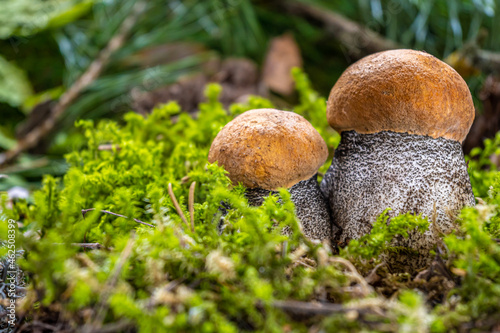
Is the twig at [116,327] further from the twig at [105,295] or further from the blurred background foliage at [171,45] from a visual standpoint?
the blurred background foliage at [171,45]

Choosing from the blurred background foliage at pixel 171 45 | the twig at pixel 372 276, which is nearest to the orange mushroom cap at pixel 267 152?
the twig at pixel 372 276

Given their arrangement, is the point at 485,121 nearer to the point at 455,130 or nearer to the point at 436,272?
the point at 455,130

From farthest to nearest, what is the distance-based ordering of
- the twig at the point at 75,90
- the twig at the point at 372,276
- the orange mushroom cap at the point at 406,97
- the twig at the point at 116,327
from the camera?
the twig at the point at 75,90 < the orange mushroom cap at the point at 406,97 < the twig at the point at 372,276 < the twig at the point at 116,327

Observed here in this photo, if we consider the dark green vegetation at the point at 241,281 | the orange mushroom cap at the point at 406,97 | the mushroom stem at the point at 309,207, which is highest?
the orange mushroom cap at the point at 406,97

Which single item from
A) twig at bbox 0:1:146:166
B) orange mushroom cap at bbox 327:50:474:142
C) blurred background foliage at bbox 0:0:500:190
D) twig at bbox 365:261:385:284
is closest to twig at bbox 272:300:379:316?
twig at bbox 365:261:385:284

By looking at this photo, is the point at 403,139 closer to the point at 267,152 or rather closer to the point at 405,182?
the point at 405,182

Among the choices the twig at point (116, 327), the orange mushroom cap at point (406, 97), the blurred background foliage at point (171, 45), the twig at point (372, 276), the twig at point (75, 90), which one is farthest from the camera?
the blurred background foliage at point (171, 45)

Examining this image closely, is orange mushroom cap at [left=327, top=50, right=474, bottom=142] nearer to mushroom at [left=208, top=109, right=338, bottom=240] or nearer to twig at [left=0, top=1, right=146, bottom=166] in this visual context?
mushroom at [left=208, top=109, right=338, bottom=240]
